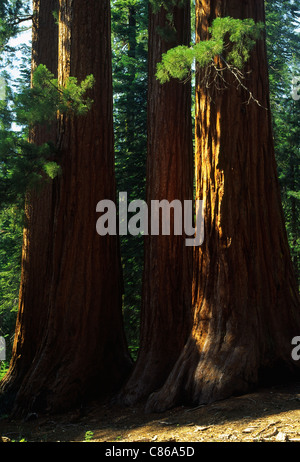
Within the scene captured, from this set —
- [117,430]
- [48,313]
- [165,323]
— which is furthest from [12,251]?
[117,430]

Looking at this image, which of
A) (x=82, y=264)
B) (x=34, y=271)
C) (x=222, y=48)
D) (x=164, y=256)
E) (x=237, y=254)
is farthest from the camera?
(x=34, y=271)

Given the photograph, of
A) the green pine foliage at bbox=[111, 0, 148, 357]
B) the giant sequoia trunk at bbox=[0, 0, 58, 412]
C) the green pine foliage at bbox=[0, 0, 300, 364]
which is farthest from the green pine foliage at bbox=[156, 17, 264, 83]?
the green pine foliage at bbox=[111, 0, 148, 357]

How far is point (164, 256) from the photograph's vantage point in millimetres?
7762

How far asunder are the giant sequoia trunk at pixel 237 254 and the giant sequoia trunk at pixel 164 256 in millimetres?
1115

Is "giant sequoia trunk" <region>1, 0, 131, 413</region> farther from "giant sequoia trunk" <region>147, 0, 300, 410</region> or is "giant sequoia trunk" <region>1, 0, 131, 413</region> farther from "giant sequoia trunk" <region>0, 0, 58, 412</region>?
"giant sequoia trunk" <region>147, 0, 300, 410</region>

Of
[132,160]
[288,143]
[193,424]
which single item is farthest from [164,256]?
[288,143]

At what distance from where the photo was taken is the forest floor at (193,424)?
4730 millimetres

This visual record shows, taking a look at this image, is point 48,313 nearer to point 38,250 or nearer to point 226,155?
point 38,250

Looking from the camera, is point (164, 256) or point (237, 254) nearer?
point (237, 254)

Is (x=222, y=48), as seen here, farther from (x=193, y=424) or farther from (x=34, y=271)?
(x=34, y=271)

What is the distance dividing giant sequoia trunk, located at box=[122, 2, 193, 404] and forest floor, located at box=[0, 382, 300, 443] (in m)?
0.85

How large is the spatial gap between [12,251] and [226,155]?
11.3 metres

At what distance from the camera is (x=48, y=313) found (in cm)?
801

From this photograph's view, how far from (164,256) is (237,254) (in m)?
1.74
